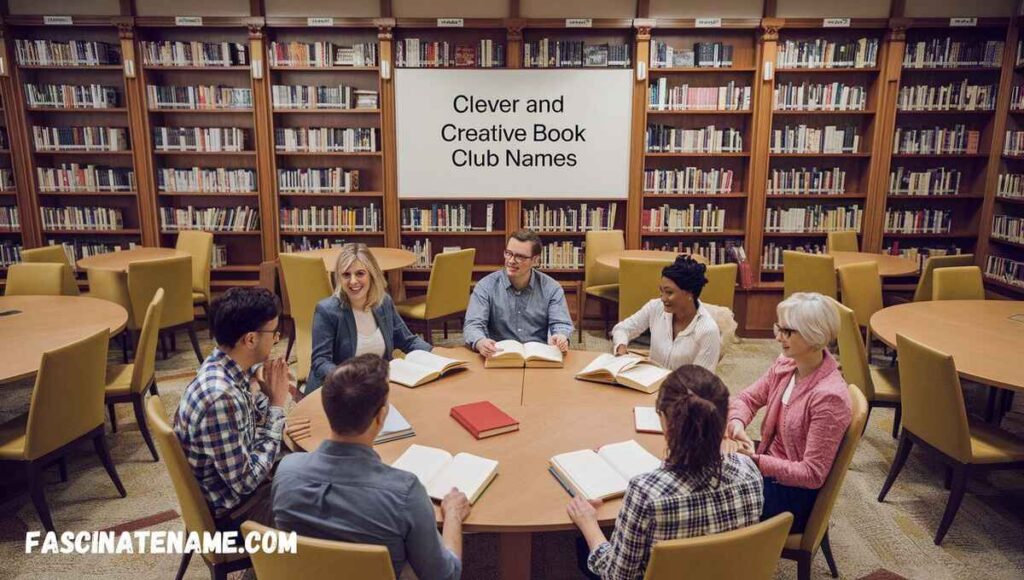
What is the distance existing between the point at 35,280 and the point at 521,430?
3944 millimetres

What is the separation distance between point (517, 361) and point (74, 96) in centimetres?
544

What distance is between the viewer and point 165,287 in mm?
4691

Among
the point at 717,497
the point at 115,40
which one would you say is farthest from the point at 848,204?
the point at 115,40

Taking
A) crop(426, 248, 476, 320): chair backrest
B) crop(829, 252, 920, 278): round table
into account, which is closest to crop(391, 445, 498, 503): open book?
crop(426, 248, 476, 320): chair backrest

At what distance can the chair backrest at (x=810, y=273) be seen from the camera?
488 cm

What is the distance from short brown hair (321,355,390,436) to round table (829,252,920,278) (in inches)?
177

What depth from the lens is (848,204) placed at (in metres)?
6.27

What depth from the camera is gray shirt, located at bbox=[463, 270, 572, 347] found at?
11.6 ft

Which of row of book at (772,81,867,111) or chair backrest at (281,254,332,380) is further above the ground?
row of book at (772,81,867,111)

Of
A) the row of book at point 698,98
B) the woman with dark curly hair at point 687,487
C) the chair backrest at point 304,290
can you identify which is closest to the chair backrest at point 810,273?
the row of book at point 698,98

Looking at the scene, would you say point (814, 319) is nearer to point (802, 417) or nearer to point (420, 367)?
point (802, 417)

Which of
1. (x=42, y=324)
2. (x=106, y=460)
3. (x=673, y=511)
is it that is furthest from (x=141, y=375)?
(x=673, y=511)

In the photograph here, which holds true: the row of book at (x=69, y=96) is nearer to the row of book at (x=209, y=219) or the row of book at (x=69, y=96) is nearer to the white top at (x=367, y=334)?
the row of book at (x=209, y=219)

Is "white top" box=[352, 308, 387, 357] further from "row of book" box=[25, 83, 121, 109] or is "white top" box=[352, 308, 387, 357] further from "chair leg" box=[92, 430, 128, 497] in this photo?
"row of book" box=[25, 83, 121, 109]
